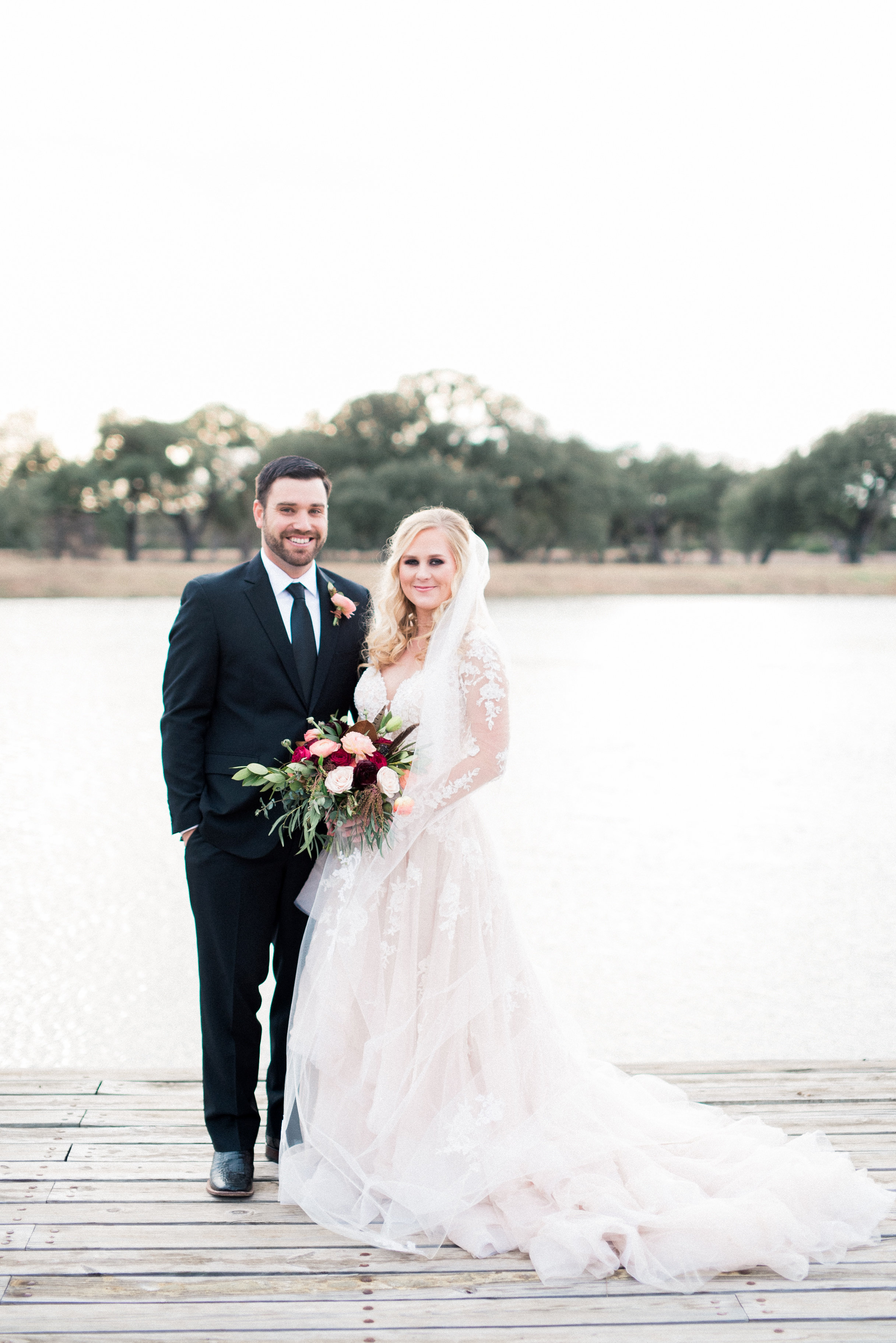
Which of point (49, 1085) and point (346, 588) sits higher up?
point (346, 588)

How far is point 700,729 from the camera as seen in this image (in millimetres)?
14867

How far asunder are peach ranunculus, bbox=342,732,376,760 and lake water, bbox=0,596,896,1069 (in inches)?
107

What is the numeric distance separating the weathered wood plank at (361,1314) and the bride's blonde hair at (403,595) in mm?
1588

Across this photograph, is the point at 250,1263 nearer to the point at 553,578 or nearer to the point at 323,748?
the point at 323,748

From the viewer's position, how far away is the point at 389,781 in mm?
2742

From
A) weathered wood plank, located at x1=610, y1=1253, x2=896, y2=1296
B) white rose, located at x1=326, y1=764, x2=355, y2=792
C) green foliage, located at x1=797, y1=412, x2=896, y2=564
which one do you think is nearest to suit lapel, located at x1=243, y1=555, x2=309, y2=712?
white rose, located at x1=326, y1=764, x2=355, y2=792

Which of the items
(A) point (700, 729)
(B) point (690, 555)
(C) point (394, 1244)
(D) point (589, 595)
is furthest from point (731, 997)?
(B) point (690, 555)

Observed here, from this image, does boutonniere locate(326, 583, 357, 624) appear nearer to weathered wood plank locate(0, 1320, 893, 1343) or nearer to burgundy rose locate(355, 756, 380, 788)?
burgundy rose locate(355, 756, 380, 788)

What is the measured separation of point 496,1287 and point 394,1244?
0.90 ft

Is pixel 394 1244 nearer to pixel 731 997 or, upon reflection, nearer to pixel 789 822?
pixel 731 997

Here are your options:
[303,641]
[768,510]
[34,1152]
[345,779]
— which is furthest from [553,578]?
[345,779]

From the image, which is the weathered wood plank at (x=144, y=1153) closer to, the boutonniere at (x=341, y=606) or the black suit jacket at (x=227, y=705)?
the black suit jacket at (x=227, y=705)

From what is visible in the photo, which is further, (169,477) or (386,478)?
(169,477)

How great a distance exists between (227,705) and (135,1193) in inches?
51.3
